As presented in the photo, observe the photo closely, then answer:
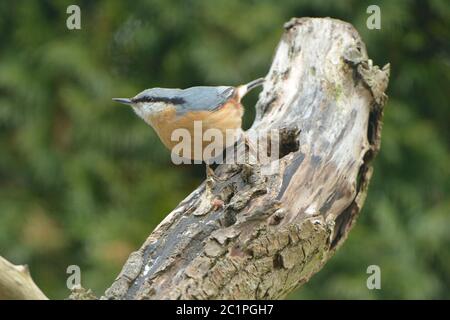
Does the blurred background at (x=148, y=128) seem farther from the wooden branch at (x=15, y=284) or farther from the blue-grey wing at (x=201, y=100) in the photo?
the wooden branch at (x=15, y=284)

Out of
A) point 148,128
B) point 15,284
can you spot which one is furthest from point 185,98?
point 148,128

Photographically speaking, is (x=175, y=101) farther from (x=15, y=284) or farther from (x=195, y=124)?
(x=15, y=284)

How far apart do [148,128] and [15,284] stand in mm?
2391

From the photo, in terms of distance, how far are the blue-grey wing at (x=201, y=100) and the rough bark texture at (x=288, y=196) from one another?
0.66 ft

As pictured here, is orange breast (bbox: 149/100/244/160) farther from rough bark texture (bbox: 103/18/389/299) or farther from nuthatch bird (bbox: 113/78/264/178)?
rough bark texture (bbox: 103/18/389/299)

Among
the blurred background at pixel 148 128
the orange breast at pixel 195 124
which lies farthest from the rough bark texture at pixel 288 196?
the blurred background at pixel 148 128

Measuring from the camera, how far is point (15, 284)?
1.77 m

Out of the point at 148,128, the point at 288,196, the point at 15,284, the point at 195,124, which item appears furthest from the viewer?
the point at 148,128

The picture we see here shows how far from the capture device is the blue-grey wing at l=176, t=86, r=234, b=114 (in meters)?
2.72

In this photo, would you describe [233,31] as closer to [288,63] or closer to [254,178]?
[288,63]

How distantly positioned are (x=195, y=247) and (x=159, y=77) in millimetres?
2368

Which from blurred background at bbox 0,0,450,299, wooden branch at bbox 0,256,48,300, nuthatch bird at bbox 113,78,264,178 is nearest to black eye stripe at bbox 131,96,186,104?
nuthatch bird at bbox 113,78,264,178

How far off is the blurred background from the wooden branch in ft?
6.71

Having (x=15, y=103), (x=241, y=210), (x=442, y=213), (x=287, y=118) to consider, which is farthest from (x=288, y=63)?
(x=15, y=103)
